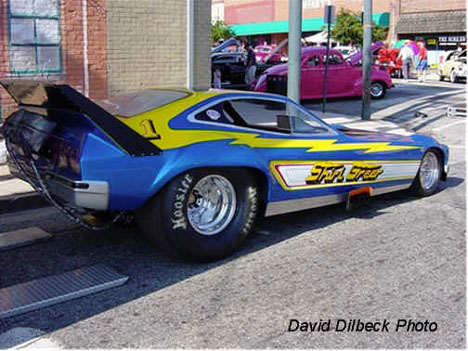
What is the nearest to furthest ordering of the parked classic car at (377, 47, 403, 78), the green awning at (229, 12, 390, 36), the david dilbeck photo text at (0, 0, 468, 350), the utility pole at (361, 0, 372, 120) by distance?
the david dilbeck photo text at (0, 0, 468, 350) → the utility pole at (361, 0, 372, 120) → the parked classic car at (377, 47, 403, 78) → the green awning at (229, 12, 390, 36)

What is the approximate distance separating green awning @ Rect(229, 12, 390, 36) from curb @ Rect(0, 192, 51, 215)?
Result: 44.8 meters

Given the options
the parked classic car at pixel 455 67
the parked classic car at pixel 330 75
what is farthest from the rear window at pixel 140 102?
the parked classic car at pixel 455 67

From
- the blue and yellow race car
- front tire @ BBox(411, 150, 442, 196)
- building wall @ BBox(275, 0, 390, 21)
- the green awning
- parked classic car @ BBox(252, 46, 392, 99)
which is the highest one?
building wall @ BBox(275, 0, 390, 21)

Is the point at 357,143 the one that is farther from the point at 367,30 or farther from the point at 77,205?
the point at 367,30

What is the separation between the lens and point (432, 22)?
143 feet

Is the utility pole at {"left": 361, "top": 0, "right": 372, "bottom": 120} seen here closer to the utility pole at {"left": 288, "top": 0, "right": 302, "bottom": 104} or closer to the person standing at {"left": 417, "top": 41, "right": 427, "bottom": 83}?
the utility pole at {"left": 288, "top": 0, "right": 302, "bottom": 104}

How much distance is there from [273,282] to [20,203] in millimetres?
3706

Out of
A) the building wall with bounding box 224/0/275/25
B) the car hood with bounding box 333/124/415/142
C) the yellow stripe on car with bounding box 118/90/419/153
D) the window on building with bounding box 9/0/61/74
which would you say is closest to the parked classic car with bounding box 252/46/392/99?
the window on building with bounding box 9/0/61/74

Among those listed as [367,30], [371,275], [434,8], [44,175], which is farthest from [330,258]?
[434,8]

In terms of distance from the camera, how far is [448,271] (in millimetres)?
5176

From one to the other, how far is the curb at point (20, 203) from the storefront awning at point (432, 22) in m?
39.3

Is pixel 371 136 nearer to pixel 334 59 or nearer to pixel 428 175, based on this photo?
pixel 428 175

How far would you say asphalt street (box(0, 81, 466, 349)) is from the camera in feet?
12.9

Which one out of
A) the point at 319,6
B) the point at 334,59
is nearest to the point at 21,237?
the point at 334,59
